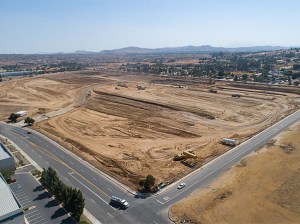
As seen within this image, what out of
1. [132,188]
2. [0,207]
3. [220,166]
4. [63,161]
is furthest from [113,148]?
[0,207]

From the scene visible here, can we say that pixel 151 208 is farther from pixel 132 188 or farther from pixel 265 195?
pixel 265 195

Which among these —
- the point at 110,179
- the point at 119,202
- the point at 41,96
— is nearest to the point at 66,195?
the point at 119,202

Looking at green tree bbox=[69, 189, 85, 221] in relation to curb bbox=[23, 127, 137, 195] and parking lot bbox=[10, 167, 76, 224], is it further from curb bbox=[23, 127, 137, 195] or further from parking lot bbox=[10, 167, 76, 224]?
curb bbox=[23, 127, 137, 195]

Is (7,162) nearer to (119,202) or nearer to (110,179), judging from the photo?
(110,179)

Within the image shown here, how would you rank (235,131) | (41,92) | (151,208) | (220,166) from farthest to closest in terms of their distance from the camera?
(41,92)
(235,131)
(220,166)
(151,208)

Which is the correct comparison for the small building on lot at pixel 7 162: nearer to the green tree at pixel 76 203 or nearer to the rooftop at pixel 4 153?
the rooftop at pixel 4 153

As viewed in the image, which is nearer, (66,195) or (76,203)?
(76,203)
